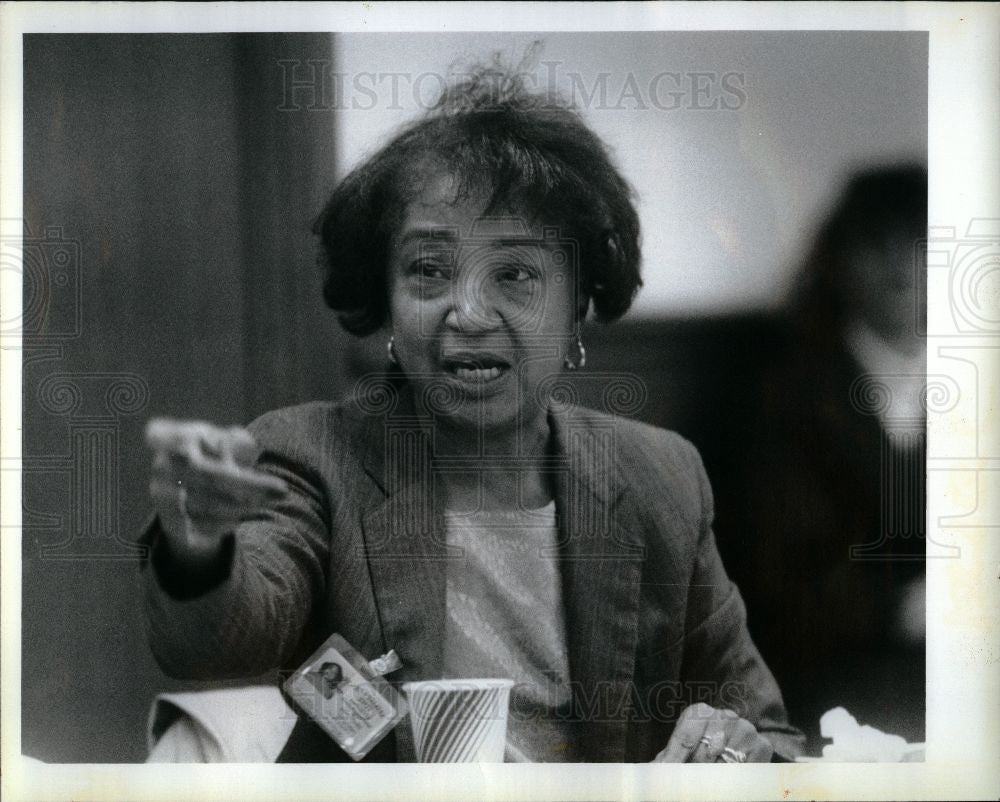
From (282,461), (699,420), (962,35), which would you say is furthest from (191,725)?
(962,35)

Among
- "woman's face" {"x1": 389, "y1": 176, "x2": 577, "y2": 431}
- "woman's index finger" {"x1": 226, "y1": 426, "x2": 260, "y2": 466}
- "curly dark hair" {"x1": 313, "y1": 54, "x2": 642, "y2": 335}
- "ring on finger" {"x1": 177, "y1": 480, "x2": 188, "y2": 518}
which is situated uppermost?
"curly dark hair" {"x1": 313, "y1": 54, "x2": 642, "y2": 335}

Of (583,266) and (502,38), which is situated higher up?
(502,38)

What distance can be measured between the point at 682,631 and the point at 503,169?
1201 mm

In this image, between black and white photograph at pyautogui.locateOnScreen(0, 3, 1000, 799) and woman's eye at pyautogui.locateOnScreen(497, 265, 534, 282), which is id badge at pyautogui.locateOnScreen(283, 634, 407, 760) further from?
woman's eye at pyautogui.locateOnScreen(497, 265, 534, 282)

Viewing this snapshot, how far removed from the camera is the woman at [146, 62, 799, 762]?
2629mm

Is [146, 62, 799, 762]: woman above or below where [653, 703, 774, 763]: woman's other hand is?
above

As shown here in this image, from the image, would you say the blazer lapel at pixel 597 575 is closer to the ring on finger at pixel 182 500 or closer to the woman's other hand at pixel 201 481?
the woman's other hand at pixel 201 481

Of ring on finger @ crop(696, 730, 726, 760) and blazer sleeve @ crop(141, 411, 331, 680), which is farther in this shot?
ring on finger @ crop(696, 730, 726, 760)

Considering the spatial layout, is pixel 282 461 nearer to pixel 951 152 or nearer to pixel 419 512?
pixel 419 512

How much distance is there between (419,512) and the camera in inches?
104

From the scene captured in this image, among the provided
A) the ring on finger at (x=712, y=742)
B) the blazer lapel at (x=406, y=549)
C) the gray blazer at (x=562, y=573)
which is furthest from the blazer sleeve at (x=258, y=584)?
the ring on finger at (x=712, y=742)

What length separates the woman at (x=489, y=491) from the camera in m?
2.63

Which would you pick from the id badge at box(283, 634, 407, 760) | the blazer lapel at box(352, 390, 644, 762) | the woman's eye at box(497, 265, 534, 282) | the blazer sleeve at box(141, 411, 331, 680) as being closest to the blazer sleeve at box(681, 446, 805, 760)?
the blazer lapel at box(352, 390, 644, 762)

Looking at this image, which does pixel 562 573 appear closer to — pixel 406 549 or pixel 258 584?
pixel 406 549
